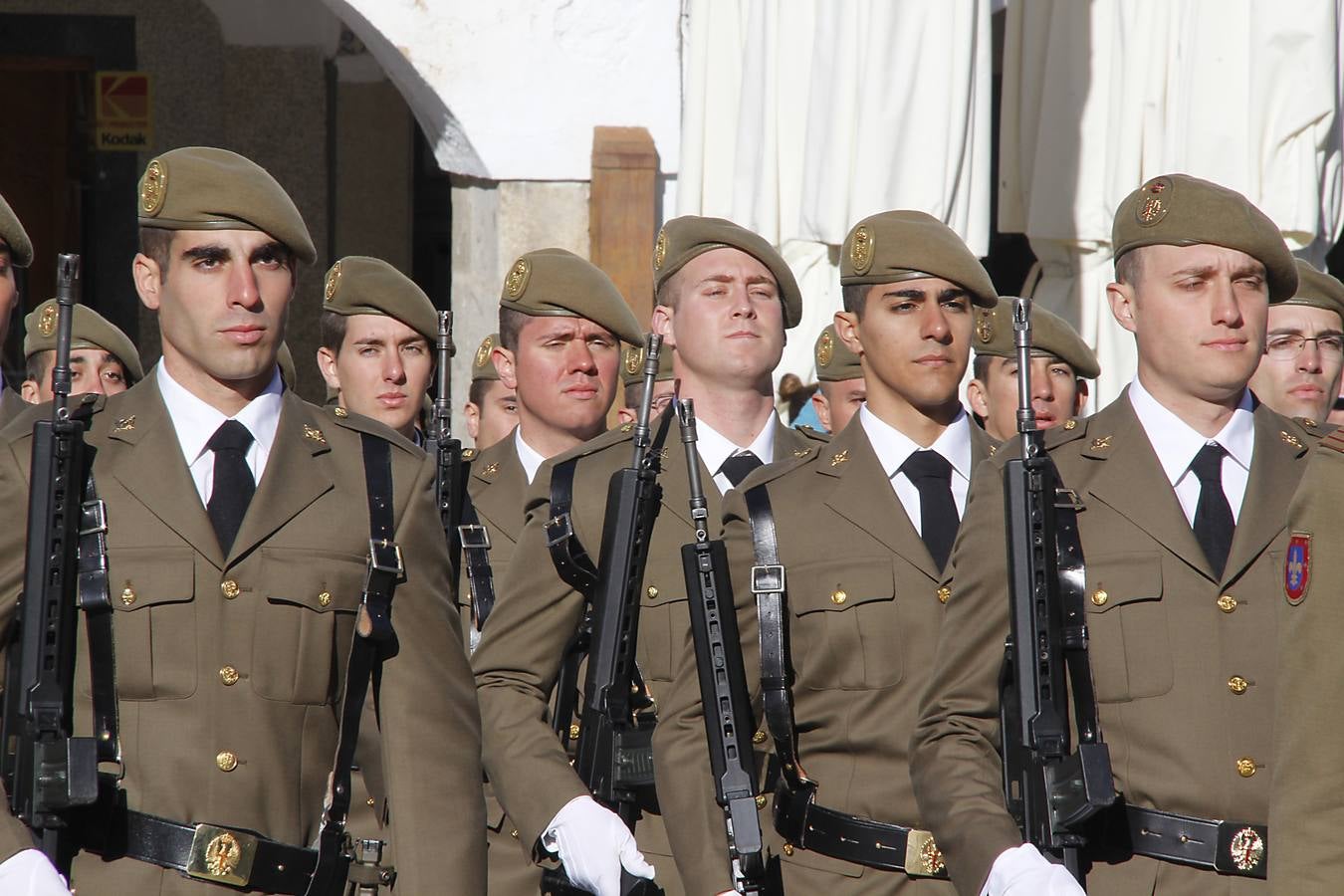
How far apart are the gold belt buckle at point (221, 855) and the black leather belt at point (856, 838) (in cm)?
109

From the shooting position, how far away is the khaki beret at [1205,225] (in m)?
3.65

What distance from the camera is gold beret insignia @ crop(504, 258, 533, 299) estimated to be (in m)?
5.62

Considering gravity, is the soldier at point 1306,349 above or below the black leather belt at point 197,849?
above

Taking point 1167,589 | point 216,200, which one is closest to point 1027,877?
point 1167,589

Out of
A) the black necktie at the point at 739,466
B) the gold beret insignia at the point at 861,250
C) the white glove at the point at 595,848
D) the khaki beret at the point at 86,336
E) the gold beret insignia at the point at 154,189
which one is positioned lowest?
the white glove at the point at 595,848

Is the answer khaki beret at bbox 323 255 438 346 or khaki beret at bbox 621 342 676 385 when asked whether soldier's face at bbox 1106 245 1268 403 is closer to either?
khaki beret at bbox 621 342 676 385

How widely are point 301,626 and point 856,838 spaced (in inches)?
43.6

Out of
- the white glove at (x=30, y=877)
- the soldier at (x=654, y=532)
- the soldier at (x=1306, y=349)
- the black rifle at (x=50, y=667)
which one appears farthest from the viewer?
the soldier at (x=1306, y=349)

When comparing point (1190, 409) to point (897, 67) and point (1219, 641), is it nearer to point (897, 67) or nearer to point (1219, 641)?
point (1219, 641)

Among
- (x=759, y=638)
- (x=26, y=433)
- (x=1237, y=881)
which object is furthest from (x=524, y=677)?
(x=1237, y=881)

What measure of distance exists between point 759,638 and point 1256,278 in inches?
43.8

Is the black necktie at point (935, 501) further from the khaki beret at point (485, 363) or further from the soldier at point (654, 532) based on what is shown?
the khaki beret at point (485, 363)

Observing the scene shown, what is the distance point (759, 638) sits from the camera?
395cm

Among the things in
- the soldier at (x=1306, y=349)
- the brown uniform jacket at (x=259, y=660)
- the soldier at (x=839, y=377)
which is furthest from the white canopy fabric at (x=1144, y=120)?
the brown uniform jacket at (x=259, y=660)
